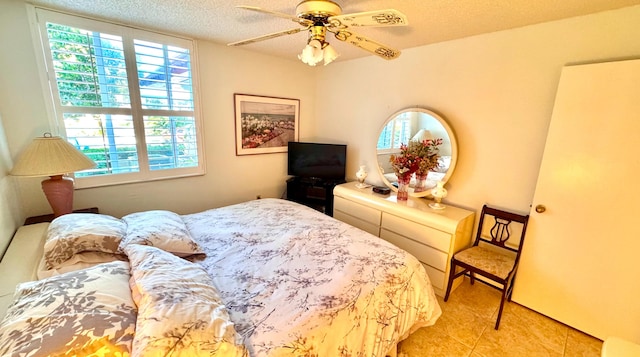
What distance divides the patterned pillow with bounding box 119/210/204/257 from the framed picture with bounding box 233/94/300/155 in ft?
5.40

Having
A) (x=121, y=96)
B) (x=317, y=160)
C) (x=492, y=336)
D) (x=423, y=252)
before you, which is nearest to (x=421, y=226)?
(x=423, y=252)

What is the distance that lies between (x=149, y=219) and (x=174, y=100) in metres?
1.48

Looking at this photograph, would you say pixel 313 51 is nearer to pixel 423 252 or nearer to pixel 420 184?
pixel 420 184

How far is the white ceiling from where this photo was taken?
169cm

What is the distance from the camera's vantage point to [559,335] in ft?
6.29

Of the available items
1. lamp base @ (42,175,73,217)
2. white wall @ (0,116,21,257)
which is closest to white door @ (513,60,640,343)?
lamp base @ (42,175,73,217)

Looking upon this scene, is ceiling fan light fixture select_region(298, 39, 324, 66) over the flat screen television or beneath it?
over


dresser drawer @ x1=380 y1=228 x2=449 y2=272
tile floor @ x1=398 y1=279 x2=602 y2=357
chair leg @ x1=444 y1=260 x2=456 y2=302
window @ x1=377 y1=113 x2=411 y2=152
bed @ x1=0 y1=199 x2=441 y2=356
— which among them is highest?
window @ x1=377 y1=113 x2=411 y2=152

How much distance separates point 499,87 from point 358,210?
178cm

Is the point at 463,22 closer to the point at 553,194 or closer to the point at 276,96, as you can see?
the point at 553,194

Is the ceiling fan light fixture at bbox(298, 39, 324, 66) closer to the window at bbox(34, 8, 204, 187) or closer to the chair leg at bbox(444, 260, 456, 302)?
the window at bbox(34, 8, 204, 187)

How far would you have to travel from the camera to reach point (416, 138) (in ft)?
8.93

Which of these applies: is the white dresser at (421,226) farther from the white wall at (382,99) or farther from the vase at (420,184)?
the white wall at (382,99)

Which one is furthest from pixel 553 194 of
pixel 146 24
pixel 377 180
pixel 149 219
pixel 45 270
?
pixel 146 24
